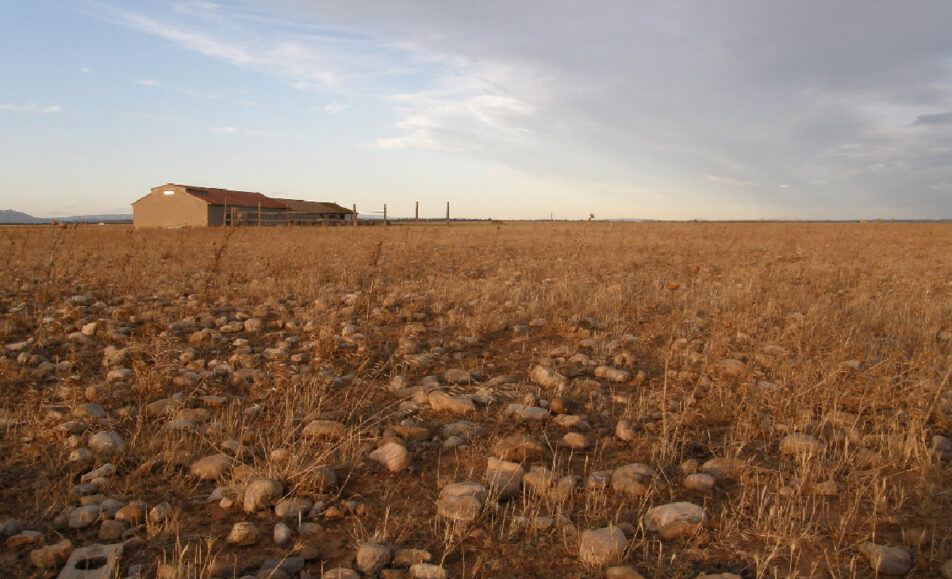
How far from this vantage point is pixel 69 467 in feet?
8.97

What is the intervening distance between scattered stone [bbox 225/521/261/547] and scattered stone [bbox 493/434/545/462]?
48.4 inches

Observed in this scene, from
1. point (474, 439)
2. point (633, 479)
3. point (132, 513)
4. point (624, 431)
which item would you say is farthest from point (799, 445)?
point (132, 513)

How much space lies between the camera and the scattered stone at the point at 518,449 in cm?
290

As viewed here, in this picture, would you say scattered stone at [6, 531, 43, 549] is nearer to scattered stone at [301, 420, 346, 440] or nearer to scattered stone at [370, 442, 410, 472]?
scattered stone at [301, 420, 346, 440]

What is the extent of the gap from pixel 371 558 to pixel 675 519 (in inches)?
49.9

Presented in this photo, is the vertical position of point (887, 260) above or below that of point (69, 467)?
above

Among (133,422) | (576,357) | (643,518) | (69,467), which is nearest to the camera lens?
(643,518)

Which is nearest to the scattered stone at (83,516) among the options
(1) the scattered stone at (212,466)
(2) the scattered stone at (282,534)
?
(1) the scattered stone at (212,466)

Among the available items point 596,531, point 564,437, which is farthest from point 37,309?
point 596,531

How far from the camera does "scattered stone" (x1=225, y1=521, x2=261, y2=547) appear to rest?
7.21ft

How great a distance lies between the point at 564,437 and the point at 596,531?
0.97m

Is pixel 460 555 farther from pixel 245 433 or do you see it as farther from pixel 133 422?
pixel 133 422

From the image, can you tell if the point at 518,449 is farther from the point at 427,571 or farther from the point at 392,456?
the point at 427,571

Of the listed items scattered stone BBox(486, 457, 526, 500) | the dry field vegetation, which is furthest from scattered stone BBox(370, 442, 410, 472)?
scattered stone BBox(486, 457, 526, 500)
